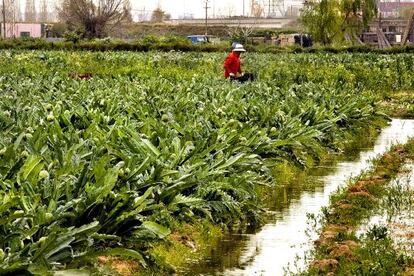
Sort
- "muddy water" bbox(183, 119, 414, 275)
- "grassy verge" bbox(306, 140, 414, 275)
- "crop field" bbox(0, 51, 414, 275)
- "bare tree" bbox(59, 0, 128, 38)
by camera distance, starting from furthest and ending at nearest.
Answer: "bare tree" bbox(59, 0, 128, 38) → "muddy water" bbox(183, 119, 414, 275) → "grassy verge" bbox(306, 140, 414, 275) → "crop field" bbox(0, 51, 414, 275)

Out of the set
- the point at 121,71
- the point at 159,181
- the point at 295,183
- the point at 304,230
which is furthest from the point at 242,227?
the point at 121,71

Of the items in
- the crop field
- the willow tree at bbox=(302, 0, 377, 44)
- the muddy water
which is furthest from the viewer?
the willow tree at bbox=(302, 0, 377, 44)

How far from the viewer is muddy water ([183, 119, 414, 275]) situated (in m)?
7.67

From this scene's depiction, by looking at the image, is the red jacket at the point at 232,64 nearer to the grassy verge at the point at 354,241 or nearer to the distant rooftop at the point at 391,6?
the grassy verge at the point at 354,241

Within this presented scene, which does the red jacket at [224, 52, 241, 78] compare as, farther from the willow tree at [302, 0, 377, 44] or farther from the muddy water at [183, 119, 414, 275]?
the willow tree at [302, 0, 377, 44]

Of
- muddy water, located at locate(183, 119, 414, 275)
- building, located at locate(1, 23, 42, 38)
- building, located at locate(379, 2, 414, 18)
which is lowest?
building, located at locate(1, 23, 42, 38)

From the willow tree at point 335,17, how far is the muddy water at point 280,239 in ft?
212

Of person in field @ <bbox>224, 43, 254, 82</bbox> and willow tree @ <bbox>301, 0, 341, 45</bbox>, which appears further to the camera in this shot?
willow tree @ <bbox>301, 0, 341, 45</bbox>

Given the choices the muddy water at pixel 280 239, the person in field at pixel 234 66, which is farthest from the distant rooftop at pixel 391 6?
the muddy water at pixel 280 239

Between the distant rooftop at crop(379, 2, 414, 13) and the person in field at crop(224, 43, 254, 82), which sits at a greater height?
the person in field at crop(224, 43, 254, 82)

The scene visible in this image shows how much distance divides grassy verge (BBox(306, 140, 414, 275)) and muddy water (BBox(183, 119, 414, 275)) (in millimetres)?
211

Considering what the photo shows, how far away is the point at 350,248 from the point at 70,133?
310 cm

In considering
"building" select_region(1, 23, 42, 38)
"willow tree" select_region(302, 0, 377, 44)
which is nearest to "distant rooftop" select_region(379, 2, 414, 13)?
"building" select_region(1, 23, 42, 38)

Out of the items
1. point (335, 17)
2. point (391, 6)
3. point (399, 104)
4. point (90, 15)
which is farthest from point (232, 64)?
point (391, 6)
